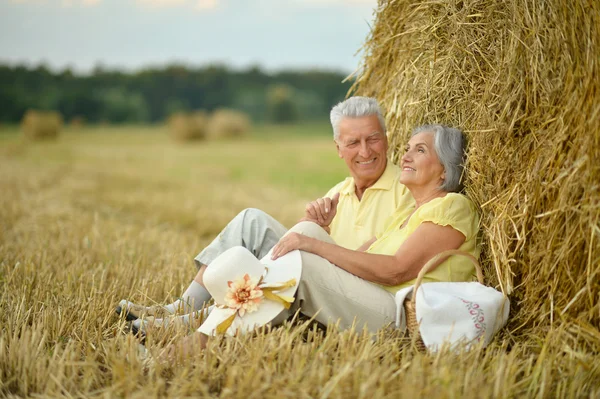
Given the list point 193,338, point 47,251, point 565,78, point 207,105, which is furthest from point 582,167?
point 207,105

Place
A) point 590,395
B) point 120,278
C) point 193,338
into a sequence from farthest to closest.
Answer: point 120,278 < point 193,338 < point 590,395

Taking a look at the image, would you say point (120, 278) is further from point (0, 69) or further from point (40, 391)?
point (0, 69)

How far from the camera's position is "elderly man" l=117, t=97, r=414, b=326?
13.2ft

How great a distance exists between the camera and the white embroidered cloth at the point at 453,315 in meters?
3.01

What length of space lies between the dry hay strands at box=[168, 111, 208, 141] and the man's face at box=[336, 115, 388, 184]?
20649 millimetres

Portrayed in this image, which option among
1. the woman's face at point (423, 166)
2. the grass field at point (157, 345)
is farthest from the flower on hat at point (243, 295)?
the woman's face at point (423, 166)

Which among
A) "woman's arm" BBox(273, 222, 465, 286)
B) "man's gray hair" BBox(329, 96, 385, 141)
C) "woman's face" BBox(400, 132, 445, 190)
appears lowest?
"woman's arm" BBox(273, 222, 465, 286)

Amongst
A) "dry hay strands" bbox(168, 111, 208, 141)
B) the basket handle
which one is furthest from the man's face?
"dry hay strands" bbox(168, 111, 208, 141)

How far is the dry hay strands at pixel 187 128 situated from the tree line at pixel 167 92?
37.8 ft

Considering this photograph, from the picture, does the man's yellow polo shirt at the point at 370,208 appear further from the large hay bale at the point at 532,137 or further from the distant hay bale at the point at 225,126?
the distant hay bale at the point at 225,126

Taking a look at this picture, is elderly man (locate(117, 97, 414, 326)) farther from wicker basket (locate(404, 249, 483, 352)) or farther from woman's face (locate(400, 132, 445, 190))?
wicker basket (locate(404, 249, 483, 352))

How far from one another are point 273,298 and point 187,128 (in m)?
21.5

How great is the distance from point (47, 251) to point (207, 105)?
109 feet

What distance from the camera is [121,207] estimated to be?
873cm
